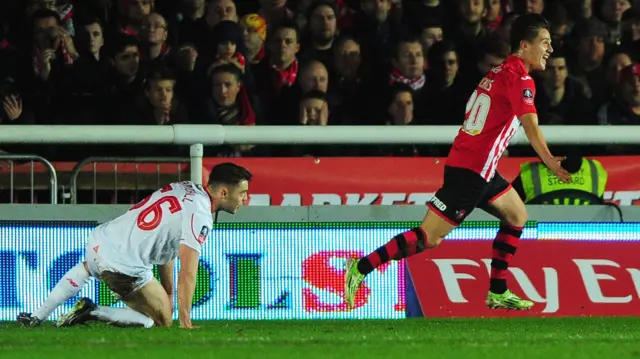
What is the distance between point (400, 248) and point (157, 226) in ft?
5.03

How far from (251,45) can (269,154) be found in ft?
4.56

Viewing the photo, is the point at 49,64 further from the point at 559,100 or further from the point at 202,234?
the point at 559,100

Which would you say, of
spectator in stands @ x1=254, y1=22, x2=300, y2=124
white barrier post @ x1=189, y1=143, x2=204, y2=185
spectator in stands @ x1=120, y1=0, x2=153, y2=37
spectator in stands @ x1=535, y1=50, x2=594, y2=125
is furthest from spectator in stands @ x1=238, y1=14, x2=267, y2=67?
spectator in stands @ x1=535, y1=50, x2=594, y2=125

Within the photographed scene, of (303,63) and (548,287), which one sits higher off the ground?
(303,63)

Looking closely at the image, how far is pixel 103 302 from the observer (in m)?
10.5

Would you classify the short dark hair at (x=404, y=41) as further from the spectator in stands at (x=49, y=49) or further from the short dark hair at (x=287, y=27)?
the spectator in stands at (x=49, y=49)

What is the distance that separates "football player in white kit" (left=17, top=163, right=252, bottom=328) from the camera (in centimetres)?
887

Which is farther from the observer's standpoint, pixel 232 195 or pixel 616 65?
pixel 616 65

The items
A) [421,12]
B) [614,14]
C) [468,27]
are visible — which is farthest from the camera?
[614,14]

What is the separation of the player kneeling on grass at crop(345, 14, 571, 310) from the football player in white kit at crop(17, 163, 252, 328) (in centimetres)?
106

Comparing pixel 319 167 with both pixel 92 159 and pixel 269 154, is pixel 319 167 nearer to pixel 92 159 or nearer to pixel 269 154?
pixel 269 154

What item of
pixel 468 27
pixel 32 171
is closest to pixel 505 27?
pixel 468 27

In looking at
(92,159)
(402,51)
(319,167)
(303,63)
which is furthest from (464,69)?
(92,159)

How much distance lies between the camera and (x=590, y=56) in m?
13.5
